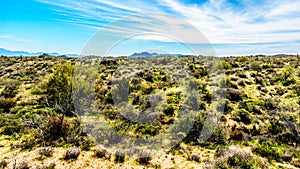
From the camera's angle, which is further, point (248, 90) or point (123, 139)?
point (248, 90)

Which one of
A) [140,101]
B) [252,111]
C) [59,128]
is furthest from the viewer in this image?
[140,101]

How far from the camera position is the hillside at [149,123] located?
8531 millimetres

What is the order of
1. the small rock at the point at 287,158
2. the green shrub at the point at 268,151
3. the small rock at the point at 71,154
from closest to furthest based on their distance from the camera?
the small rock at the point at 71,154
the small rock at the point at 287,158
the green shrub at the point at 268,151

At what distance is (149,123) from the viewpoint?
12.3m

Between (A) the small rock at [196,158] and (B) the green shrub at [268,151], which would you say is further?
(B) the green shrub at [268,151]

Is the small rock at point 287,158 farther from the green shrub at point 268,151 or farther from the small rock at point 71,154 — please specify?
the small rock at point 71,154

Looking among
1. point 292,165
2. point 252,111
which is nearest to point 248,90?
point 252,111

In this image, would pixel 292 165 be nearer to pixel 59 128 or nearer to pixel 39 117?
pixel 59 128

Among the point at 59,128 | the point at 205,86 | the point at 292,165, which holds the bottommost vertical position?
the point at 292,165

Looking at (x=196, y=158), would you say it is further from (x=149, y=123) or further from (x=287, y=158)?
Result: (x=149, y=123)

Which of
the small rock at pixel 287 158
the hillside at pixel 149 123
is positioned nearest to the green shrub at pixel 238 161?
the hillside at pixel 149 123

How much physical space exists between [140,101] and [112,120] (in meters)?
3.12

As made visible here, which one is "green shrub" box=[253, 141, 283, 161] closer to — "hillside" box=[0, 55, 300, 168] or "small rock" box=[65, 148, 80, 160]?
"hillside" box=[0, 55, 300, 168]

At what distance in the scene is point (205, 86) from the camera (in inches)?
721
